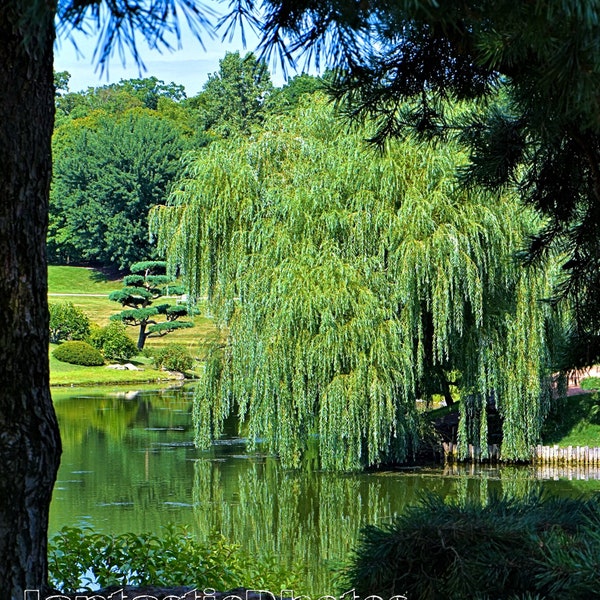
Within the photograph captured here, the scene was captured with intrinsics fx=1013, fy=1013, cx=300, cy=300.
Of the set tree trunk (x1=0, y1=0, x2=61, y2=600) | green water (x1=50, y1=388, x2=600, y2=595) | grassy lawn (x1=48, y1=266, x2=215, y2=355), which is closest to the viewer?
tree trunk (x1=0, y1=0, x2=61, y2=600)

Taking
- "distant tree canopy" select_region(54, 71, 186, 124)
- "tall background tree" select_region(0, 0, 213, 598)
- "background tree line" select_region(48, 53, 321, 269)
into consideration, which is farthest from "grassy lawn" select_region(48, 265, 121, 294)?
"tall background tree" select_region(0, 0, 213, 598)

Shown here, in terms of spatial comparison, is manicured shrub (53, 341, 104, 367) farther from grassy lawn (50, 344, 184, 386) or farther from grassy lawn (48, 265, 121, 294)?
grassy lawn (48, 265, 121, 294)

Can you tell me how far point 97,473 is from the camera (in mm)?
15391

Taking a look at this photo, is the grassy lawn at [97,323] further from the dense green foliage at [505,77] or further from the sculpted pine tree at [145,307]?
the dense green foliage at [505,77]

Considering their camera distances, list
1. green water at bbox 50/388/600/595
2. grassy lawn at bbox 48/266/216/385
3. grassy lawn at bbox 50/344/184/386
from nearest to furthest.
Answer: green water at bbox 50/388/600/595
grassy lawn at bbox 50/344/184/386
grassy lawn at bbox 48/266/216/385

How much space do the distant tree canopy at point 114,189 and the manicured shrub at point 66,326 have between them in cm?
1593

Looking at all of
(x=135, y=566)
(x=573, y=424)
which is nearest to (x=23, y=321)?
(x=135, y=566)

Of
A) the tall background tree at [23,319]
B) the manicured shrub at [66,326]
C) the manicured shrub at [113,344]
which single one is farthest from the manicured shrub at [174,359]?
the tall background tree at [23,319]

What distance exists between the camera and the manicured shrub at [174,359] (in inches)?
1321

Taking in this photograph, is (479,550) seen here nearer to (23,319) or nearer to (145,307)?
(23,319)

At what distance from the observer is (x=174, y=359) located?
33.6m

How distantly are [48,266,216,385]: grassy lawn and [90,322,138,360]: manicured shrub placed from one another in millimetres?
498

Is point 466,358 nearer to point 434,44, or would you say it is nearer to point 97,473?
point 97,473

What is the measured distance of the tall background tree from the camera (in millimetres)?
3260
